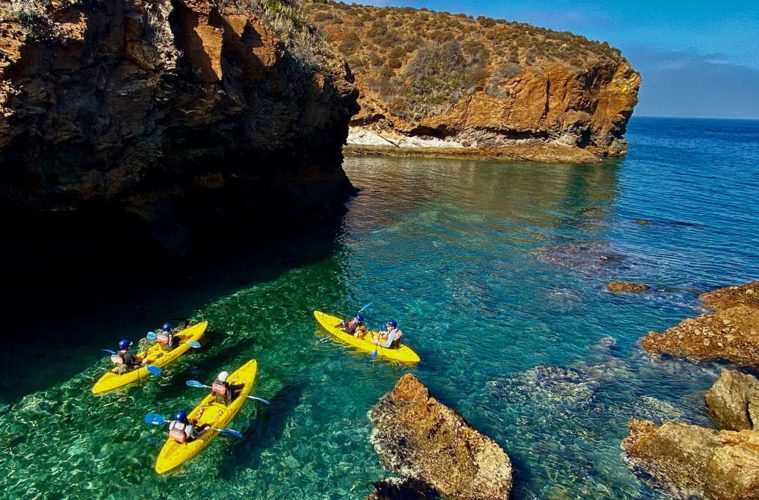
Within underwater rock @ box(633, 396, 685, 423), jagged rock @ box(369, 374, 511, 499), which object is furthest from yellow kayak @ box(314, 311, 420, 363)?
underwater rock @ box(633, 396, 685, 423)

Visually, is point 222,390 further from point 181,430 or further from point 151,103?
point 151,103

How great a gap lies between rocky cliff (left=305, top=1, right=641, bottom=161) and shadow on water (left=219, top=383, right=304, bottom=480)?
56.2m

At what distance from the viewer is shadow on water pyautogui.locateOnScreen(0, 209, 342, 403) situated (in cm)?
1559

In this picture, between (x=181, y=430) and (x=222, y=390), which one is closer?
(x=181, y=430)

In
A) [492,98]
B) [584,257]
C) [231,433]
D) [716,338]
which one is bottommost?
[231,433]

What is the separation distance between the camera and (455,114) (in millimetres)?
67938

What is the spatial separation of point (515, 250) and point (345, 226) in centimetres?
1088

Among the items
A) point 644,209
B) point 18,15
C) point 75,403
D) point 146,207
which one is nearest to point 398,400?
point 75,403

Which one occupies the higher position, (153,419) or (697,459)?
(153,419)

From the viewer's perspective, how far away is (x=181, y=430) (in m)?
11.9

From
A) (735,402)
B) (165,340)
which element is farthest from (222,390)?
(735,402)

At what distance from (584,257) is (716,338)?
407 inches

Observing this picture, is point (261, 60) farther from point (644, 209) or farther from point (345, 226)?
point (644, 209)

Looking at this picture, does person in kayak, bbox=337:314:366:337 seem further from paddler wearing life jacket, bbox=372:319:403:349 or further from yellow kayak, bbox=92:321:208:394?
yellow kayak, bbox=92:321:208:394
